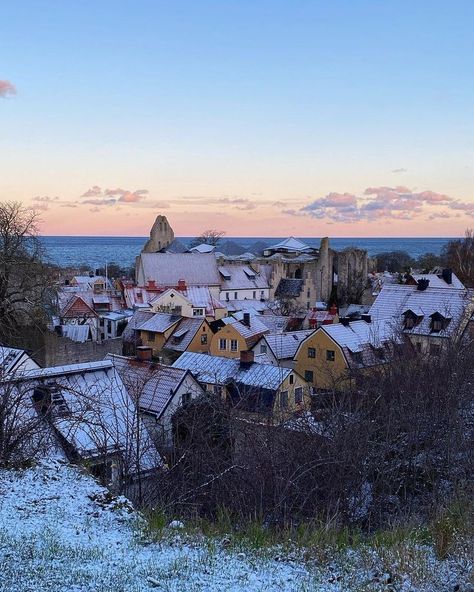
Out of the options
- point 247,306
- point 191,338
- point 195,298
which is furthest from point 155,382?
point 247,306

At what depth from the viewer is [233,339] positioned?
1318 inches

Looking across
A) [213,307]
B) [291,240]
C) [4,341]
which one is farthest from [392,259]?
[4,341]

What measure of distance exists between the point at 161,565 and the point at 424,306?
2938 cm

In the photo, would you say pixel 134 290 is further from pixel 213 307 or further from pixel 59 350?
pixel 59 350

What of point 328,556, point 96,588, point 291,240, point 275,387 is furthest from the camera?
point 291,240

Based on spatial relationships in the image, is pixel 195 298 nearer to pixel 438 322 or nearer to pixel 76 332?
pixel 76 332

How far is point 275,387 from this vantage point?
70.4ft

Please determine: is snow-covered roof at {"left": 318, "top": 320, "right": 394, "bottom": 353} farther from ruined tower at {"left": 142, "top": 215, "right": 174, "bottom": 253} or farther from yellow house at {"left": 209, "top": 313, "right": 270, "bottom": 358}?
ruined tower at {"left": 142, "top": 215, "right": 174, "bottom": 253}

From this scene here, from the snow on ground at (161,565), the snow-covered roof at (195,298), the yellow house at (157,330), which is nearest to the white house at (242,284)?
the snow-covered roof at (195,298)

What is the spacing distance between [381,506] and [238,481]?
3.64m

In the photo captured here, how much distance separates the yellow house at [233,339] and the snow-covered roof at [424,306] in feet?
25.6

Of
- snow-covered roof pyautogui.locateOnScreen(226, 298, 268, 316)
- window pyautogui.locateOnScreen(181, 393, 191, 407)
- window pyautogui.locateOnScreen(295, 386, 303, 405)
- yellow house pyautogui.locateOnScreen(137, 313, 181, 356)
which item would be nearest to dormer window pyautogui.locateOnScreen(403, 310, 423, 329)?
window pyautogui.locateOnScreen(295, 386, 303, 405)

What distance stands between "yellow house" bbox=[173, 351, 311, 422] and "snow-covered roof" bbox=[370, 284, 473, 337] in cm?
1195

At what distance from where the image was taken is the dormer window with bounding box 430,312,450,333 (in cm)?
3162
